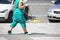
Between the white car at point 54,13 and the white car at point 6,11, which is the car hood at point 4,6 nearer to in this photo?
the white car at point 6,11

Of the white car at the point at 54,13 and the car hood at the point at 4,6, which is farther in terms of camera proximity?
the white car at the point at 54,13

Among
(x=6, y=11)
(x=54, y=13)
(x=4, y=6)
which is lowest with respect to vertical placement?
(x=54, y=13)

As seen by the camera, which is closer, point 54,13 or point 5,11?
point 5,11

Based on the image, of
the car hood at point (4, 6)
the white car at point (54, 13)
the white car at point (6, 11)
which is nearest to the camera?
the white car at point (6, 11)

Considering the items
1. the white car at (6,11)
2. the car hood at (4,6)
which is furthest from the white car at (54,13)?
the car hood at (4,6)

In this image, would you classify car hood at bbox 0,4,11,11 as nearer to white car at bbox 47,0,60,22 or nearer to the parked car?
the parked car

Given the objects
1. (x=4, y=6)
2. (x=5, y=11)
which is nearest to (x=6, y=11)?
(x=5, y=11)

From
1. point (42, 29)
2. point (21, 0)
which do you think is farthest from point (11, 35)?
point (42, 29)

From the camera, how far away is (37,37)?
1025 cm

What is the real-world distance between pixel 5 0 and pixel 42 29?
4009 mm

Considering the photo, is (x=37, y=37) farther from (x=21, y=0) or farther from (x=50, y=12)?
(x=50, y=12)

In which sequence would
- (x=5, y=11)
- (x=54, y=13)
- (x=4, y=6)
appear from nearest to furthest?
(x=5, y=11), (x=4, y=6), (x=54, y=13)

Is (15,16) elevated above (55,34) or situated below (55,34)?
above

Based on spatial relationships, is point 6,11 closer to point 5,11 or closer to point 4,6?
point 5,11
